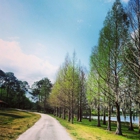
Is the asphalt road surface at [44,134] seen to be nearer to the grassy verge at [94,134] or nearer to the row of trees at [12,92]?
the grassy verge at [94,134]

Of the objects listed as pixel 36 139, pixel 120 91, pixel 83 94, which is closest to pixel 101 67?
pixel 120 91

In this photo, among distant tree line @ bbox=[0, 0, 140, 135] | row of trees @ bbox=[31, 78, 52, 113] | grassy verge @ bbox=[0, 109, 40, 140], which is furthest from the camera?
row of trees @ bbox=[31, 78, 52, 113]

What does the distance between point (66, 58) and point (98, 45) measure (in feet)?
56.8

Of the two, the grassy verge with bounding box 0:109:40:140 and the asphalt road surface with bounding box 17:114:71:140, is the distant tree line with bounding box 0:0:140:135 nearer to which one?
the asphalt road surface with bounding box 17:114:71:140

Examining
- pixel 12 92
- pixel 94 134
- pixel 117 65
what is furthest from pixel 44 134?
pixel 12 92

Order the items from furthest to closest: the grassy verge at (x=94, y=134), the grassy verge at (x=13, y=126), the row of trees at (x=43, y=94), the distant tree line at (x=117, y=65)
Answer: the row of trees at (x=43, y=94)
the grassy verge at (x=94, y=134)
the grassy verge at (x=13, y=126)
the distant tree line at (x=117, y=65)

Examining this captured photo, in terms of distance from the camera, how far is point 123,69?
16.5 metres

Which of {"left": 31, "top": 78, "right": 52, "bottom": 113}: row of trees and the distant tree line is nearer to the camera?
the distant tree line

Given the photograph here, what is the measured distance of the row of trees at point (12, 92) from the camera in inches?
3387

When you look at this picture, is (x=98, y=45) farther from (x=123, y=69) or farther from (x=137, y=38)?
(x=137, y=38)

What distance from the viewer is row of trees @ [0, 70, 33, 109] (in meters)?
86.0

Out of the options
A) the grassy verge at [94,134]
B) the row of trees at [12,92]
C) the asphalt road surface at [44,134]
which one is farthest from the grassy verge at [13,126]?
the row of trees at [12,92]

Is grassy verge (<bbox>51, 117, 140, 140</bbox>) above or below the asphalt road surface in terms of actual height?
below

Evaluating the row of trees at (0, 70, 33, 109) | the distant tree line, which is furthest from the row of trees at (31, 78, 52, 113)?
the distant tree line
